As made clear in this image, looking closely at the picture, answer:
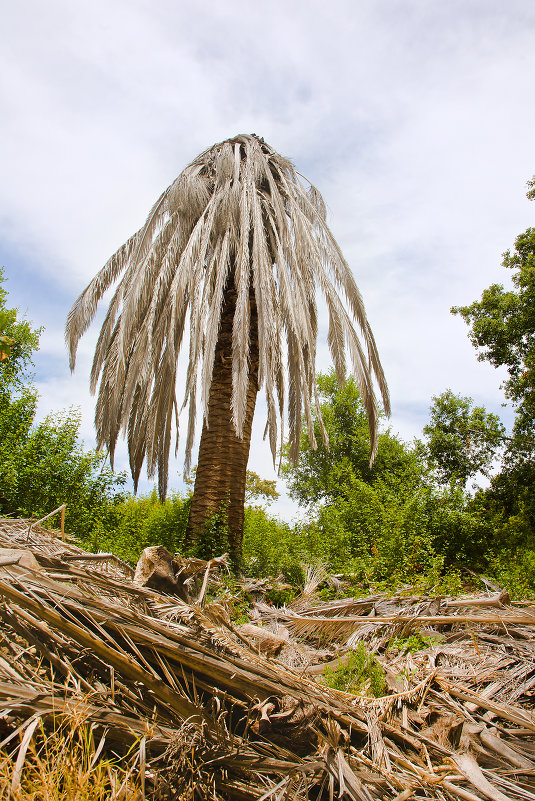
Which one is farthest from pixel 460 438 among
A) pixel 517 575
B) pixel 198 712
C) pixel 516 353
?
pixel 198 712

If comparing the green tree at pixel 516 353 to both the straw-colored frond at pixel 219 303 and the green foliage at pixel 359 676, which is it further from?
the green foliage at pixel 359 676

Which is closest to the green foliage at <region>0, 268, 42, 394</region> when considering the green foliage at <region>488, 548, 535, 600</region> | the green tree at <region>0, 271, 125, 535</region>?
the green tree at <region>0, 271, 125, 535</region>

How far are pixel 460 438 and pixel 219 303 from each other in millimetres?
14918

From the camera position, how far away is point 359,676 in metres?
2.78

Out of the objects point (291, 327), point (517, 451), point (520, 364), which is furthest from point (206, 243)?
point (517, 451)

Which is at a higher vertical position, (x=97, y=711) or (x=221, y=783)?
(x=97, y=711)

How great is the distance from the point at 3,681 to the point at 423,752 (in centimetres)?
173

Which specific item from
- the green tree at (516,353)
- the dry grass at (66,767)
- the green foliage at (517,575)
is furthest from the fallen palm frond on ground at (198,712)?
the green tree at (516,353)

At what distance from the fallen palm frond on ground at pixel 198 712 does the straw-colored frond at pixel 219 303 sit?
4.37 meters

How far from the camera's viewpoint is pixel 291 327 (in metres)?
7.39

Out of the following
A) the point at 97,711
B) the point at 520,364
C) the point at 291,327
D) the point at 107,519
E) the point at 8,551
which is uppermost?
the point at 520,364

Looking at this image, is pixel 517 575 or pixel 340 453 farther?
pixel 340 453

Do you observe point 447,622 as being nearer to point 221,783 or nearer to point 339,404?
point 221,783

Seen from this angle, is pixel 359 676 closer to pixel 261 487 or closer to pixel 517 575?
pixel 517 575
